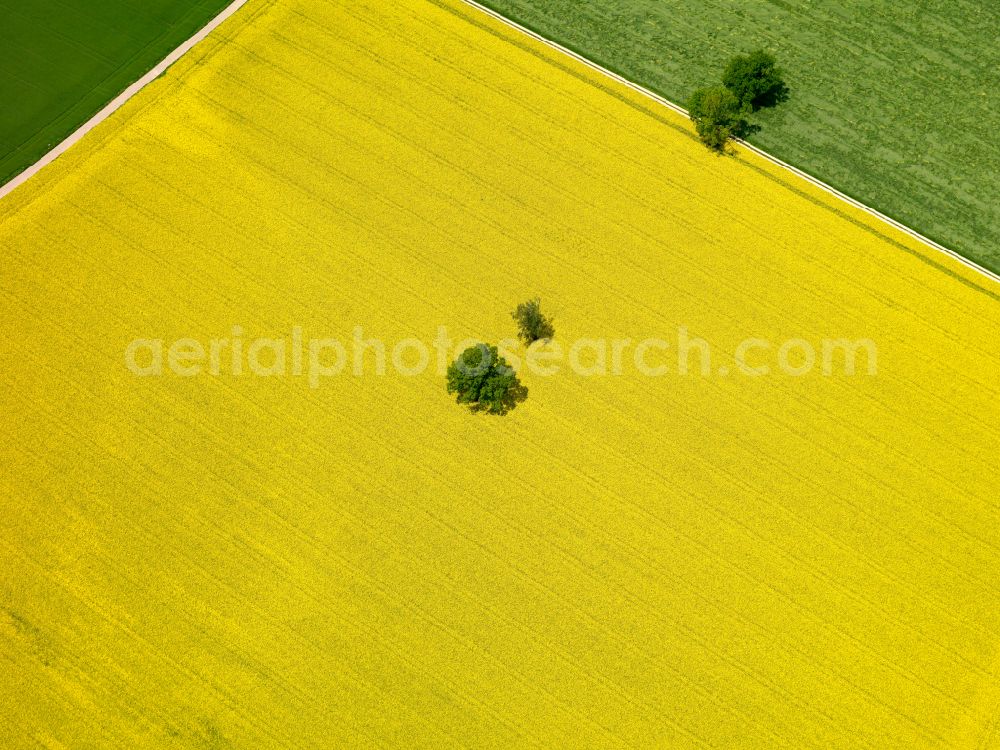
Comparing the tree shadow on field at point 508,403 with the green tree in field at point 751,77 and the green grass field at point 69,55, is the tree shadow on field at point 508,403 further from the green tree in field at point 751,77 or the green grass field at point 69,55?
the green grass field at point 69,55

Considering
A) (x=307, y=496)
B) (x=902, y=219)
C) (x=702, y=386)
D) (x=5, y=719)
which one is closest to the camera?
(x=5, y=719)

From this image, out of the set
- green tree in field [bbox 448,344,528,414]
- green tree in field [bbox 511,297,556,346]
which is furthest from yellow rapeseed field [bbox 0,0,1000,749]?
green tree in field [bbox 448,344,528,414]

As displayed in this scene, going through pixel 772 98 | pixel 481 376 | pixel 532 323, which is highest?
pixel 772 98

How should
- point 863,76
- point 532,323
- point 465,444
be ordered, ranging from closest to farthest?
point 465,444, point 532,323, point 863,76

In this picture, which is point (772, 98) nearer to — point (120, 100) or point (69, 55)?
point (120, 100)

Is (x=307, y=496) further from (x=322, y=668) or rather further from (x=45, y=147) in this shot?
(x=45, y=147)

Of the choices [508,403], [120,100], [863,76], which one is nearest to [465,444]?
[508,403]

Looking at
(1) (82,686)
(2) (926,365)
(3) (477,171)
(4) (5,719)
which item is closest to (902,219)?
(2) (926,365)
